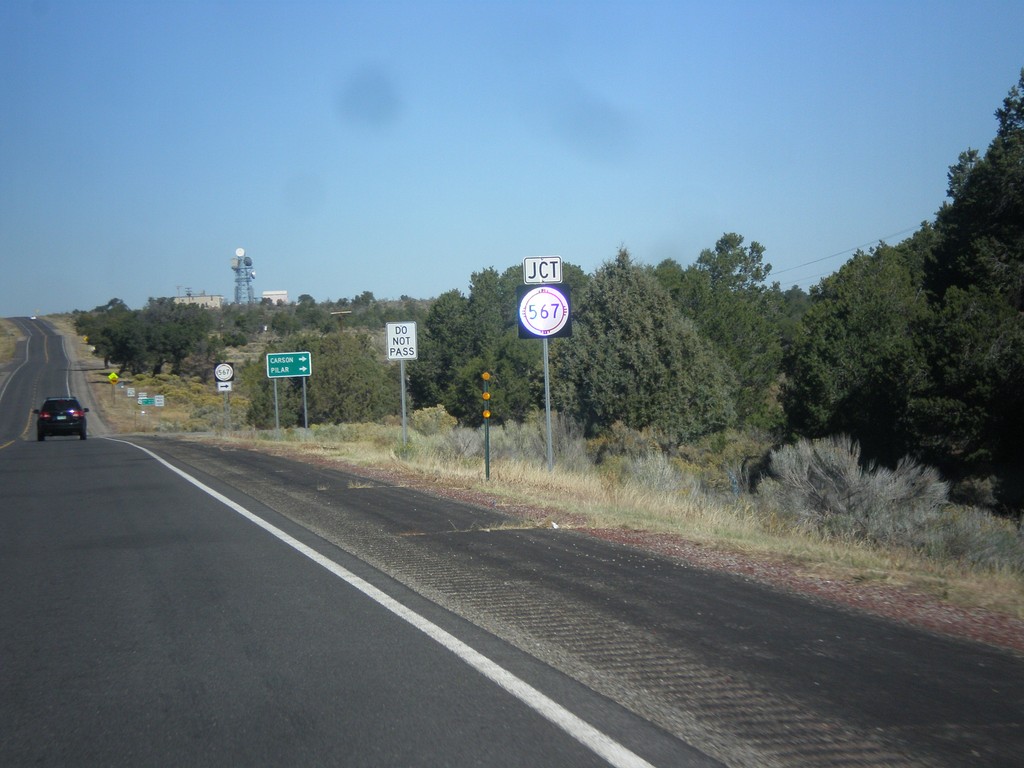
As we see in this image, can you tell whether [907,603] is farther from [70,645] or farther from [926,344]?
[926,344]

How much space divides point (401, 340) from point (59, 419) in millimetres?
22794

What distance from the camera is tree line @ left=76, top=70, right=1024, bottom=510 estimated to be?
90.4 ft

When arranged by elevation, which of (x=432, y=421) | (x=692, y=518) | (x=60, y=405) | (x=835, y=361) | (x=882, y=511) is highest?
(x=835, y=361)

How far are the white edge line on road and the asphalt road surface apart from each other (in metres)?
0.02

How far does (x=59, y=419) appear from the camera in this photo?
129 feet

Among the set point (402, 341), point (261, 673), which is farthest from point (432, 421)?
point (261, 673)

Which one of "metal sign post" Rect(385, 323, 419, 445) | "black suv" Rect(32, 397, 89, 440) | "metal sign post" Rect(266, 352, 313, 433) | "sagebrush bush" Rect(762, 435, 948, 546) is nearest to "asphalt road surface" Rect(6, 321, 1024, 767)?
"sagebrush bush" Rect(762, 435, 948, 546)

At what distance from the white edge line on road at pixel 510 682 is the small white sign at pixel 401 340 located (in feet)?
44.2

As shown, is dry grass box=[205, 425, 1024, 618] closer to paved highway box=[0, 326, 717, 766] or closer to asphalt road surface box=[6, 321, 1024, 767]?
asphalt road surface box=[6, 321, 1024, 767]

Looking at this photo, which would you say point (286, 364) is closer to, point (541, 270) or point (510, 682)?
point (541, 270)

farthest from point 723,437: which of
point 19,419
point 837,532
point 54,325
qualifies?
point 54,325

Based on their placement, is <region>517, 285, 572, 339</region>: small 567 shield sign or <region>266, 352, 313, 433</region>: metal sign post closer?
<region>517, 285, 572, 339</region>: small 567 shield sign

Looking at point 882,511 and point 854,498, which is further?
point 854,498

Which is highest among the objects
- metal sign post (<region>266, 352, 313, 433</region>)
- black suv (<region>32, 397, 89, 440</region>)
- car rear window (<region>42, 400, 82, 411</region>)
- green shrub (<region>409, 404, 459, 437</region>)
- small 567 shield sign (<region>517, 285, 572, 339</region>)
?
small 567 shield sign (<region>517, 285, 572, 339</region>)
